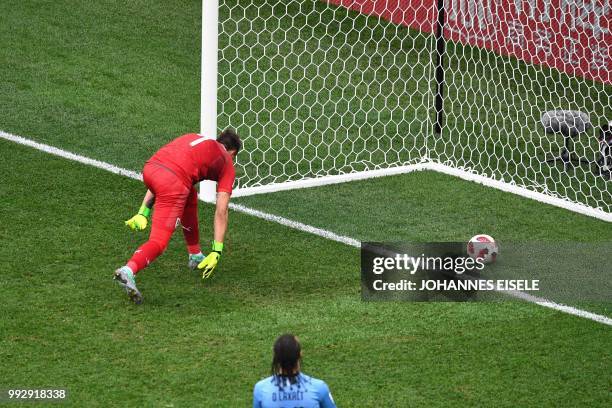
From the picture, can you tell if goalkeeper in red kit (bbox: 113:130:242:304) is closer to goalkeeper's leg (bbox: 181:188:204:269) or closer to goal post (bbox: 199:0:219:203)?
goalkeeper's leg (bbox: 181:188:204:269)

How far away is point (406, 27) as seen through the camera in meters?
16.2

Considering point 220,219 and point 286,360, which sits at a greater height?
point 220,219

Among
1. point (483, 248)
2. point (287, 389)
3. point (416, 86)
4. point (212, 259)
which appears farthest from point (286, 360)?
point (416, 86)

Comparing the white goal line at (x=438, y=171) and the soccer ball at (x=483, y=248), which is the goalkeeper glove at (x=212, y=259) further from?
the white goal line at (x=438, y=171)

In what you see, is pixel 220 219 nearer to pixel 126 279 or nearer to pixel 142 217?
pixel 142 217

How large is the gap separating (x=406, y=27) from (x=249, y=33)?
1909 mm

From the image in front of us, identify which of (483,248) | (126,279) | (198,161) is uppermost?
(198,161)

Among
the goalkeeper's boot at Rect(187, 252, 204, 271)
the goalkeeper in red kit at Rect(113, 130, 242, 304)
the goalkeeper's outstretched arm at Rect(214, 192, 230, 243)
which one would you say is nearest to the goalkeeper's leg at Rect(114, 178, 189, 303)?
the goalkeeper in red kit at Rect(113, 130, 242, 304)

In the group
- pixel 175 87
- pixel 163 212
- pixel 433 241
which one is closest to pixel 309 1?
pixel 175 87

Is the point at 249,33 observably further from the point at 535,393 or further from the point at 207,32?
the point at 535,393
